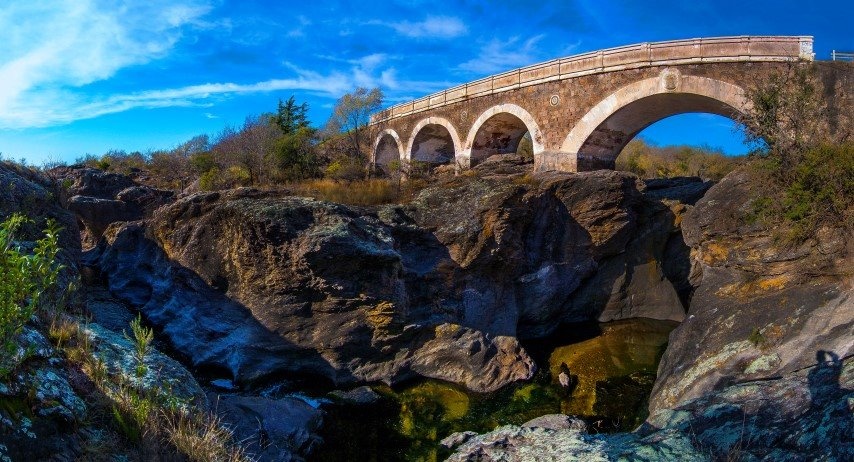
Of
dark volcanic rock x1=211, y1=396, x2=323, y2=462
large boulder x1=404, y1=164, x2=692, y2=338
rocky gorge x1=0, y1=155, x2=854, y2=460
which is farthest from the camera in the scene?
large boulder x1=404, y1=164, x2=692, y2=338

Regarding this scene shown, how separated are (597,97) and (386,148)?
50.4ft

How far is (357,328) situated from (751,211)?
7.00 meters

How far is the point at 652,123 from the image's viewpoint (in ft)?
56.5

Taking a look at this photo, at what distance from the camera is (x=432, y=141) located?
26.3 meters

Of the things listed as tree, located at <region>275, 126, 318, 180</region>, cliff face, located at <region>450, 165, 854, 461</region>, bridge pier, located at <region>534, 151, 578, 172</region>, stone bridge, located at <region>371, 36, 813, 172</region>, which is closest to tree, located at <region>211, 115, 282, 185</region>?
tree, located at <region>275, 126, 318, 180</region>

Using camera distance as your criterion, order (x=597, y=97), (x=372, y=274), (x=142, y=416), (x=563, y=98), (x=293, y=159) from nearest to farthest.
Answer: (x=142, y=416), (x=372, y=274), (x=597, y=97), (x=563, y=98), (x=293, y=159)

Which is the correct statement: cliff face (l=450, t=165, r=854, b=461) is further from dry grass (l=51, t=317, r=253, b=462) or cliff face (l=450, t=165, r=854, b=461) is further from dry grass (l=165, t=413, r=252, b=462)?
dry grass (l=51, t=317, r=253, b=462)

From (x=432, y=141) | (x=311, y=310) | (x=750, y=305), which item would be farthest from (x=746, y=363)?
(x=432, y=141)

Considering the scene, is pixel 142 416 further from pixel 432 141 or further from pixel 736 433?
pixel 432 141

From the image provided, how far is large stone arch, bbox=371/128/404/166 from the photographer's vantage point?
2775 cm

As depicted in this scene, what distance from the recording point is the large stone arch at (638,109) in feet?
44.9

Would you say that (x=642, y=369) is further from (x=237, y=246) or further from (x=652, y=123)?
(x=652, y=123)

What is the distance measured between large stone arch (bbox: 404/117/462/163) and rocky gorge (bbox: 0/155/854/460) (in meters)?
12.8

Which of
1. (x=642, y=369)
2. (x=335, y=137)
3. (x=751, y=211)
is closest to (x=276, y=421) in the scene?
(x=642, y=369)
